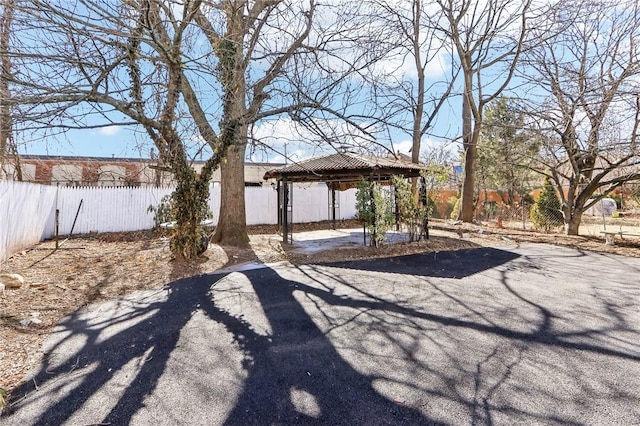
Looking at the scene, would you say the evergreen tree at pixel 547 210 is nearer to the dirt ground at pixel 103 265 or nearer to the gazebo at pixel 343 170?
the dirt ground at pixel 103 265

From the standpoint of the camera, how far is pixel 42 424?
2.13m

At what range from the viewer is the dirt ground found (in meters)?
3.56

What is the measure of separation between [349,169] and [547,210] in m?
9.46

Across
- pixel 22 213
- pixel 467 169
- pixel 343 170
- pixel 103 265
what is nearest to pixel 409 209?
pixel 343 170

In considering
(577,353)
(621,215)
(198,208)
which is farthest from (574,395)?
(621,215)

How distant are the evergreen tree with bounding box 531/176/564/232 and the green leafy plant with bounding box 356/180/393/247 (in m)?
8.72

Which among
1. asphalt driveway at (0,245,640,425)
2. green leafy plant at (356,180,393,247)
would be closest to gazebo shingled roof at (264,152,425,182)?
green leafy plant at (356,180,393,247)

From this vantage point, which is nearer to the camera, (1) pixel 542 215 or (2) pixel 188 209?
(2) pixel 188 209

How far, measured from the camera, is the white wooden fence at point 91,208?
6824 millimetres

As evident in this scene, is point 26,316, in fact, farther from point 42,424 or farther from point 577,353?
point 577,353

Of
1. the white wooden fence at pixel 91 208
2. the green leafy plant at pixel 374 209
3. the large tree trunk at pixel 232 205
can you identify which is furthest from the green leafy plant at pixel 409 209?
the white wooden fence at pixel 91 208

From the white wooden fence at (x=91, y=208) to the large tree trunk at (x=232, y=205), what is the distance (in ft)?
13.7

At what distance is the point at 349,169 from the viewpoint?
9781 mm

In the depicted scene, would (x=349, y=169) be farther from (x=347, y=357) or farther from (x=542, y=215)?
(x=542, y=215)
